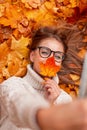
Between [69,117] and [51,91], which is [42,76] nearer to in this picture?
[51,91]

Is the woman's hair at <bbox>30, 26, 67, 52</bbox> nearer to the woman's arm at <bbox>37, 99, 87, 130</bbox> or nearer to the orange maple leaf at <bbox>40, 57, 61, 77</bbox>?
the orange maple leaf at <bbox>40, 57, 61, 77</bbox>

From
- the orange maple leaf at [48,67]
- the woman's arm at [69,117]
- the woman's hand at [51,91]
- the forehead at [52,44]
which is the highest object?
the woman's arm at [69,117]

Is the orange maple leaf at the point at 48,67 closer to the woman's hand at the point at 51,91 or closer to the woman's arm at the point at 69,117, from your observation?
the woman's hand at the point at 51,91

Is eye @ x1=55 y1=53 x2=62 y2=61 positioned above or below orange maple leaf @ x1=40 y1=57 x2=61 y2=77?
above

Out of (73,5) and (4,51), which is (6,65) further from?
(73,5)

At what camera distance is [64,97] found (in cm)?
113

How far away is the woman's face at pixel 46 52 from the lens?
1181 mm

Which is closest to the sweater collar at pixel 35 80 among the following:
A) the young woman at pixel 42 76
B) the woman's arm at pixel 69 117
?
the young woman at pixel 42 76

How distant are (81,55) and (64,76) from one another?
0.40 ft

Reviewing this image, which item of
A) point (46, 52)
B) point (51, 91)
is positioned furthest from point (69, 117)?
point (46, 52)

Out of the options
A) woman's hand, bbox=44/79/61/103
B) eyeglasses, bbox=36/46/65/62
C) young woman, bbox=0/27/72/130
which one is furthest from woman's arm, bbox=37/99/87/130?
eyeglasses, bbox=36/46/65/62

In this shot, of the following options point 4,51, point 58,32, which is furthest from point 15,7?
point 58,32

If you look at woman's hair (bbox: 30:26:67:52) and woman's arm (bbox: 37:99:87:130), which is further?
woman's hair (bbox: 30:26:67:52)

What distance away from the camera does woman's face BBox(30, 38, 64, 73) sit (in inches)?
46.5
